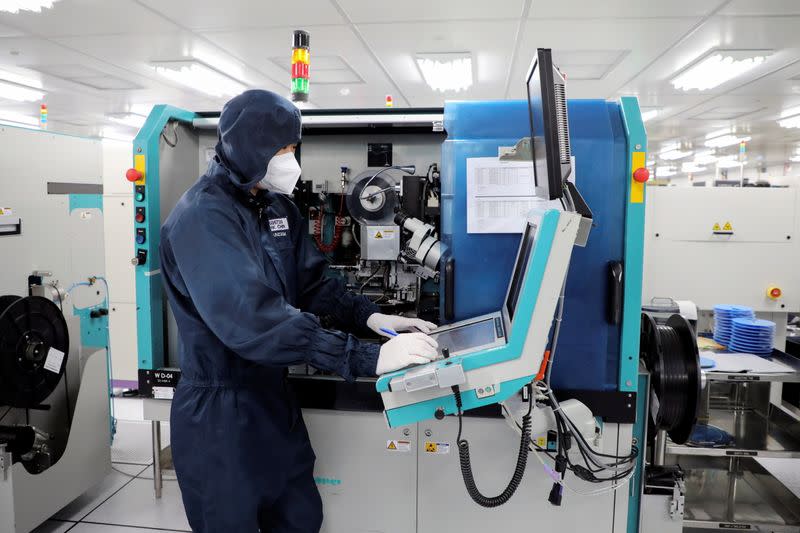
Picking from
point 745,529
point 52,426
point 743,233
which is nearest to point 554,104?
point 745,529

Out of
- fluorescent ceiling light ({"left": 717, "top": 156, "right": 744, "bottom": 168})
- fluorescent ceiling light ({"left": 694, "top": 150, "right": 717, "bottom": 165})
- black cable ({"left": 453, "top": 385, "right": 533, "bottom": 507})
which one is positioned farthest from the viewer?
fluorescent ceiling light ({"left": 717, "top": 156, "right": 744, "bottom": 168})

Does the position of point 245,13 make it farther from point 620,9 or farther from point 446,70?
point 620,9

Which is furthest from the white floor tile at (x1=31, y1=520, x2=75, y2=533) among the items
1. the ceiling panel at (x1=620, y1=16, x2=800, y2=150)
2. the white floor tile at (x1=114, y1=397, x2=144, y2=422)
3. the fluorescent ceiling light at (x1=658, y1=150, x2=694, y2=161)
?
the fluorescent ceiling light at (x1=658, y1=150, x2=694, y2=161)

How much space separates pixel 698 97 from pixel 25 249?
23.6 ft

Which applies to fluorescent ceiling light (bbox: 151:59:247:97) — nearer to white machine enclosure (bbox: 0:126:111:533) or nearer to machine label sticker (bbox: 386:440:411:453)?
white machine enclosure (bbox: 0:126:111:533)

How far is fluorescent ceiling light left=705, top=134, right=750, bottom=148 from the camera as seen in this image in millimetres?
9922

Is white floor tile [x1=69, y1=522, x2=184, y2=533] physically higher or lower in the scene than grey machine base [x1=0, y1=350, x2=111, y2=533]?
lower

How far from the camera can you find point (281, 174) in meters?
1.70

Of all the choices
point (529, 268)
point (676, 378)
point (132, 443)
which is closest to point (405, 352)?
point (529, 268)

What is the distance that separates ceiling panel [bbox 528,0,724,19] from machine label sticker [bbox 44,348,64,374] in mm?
3694

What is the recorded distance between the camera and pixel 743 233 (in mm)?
3248

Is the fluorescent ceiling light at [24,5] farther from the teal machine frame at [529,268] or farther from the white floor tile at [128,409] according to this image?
the white floor tile at [128,409]

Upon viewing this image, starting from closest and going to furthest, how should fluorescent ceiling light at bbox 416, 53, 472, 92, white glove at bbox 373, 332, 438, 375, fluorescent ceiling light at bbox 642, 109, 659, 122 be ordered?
white glove at bbox 373, 332, 438, 375 < fluorescent ceiling light at bbox 416, 53, 472, 92 < fluorescent ceiling light at bbox 642, 109, 659, 122

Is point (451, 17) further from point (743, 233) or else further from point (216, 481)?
point (216, 481)
